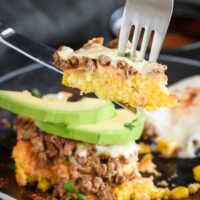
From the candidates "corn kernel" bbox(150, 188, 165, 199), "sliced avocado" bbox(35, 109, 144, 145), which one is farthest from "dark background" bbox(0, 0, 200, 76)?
"corn kernel" bbox(150, 188, 165, 199)

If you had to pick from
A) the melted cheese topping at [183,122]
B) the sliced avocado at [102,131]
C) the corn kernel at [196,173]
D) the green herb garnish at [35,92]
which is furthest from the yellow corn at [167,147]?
the green herb garnish at [35,92]

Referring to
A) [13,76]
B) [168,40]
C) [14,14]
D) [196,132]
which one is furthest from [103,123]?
[14,14]

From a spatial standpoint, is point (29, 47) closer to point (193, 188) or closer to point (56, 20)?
point (193, 188)

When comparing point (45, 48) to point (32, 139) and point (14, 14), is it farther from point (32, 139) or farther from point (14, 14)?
point (14, 14)

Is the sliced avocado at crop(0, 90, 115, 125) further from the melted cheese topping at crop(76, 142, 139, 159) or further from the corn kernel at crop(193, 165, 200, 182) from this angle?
the corn kernel at crop(193, 165, 200, 182)

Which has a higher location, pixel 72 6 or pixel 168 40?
pixel 72 6
